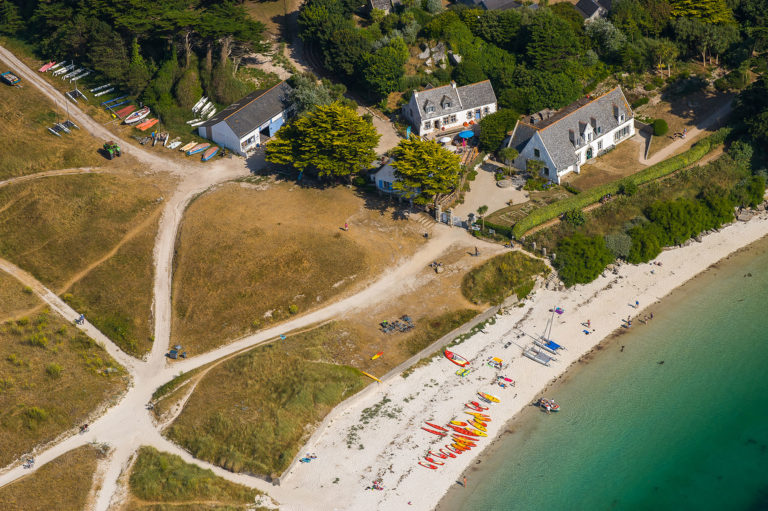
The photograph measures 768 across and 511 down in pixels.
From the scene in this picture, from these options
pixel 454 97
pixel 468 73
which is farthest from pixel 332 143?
pixel 468 73

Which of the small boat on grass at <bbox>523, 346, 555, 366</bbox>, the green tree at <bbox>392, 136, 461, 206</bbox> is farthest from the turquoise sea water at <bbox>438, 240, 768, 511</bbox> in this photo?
the green tree at <bbox>392, 136, 461, 206</bbox>

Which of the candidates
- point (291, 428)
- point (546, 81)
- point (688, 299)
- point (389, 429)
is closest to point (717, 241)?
point (688, 299)

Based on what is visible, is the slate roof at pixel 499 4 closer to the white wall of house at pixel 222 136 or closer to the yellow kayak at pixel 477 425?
the white wall of house at pixel 222 136

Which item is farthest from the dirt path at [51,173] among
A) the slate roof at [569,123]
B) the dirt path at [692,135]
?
the dirt path at [692,135]

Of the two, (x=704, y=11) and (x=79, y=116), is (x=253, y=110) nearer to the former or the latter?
(x=79, y=116)

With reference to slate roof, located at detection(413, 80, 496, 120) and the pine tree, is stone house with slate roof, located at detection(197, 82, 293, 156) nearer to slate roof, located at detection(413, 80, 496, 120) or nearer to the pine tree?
slate roof, located at detection(413, 80, 496, 120)

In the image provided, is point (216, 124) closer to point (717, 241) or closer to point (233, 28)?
point (233, 28)
